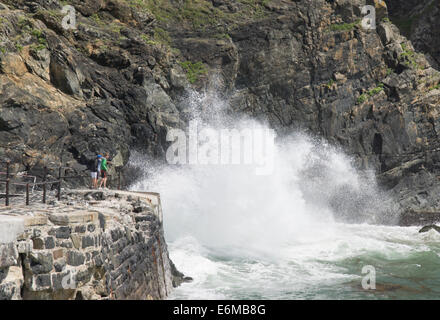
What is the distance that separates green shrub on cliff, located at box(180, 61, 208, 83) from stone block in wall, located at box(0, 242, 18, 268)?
2498 cm

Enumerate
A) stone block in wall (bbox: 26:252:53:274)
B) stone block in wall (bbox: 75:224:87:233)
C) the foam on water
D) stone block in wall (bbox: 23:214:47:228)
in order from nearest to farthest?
stone block in wall (bbox: 26:252:53:274)
stone block in wall (bbox: 23:214:47:228)
stone block in wall (bbox: 75:224:87:233)
the foam on water

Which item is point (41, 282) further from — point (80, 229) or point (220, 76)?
point (220, 76)

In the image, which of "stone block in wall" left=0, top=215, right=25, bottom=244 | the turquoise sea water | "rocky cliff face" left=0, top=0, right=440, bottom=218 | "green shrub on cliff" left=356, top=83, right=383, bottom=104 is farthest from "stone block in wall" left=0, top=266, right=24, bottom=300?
"green shrub on cliff" left=356, top=83, right=383, bottom=104

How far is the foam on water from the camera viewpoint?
12.9m

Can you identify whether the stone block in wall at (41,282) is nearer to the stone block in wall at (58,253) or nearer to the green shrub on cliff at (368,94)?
the stone block in wall at (58,253)

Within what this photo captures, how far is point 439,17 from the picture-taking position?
32.3m

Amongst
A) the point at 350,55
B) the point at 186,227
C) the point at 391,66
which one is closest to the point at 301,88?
the point at 350,55

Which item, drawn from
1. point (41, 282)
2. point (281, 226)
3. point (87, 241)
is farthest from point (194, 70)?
point (41, 282)

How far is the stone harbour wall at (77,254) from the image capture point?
5457mm

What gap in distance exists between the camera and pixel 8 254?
5.25 meters

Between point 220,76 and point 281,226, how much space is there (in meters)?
13.0

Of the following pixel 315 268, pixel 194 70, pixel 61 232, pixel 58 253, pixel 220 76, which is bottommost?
pixel 315 268

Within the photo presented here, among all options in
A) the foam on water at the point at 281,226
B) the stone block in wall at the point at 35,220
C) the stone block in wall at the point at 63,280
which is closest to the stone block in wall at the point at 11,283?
the stone block in wall at the point at 63,280

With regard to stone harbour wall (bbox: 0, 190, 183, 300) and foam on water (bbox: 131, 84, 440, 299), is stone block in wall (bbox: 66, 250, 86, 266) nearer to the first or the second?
stone harbour wall (bbox: 0, 190, 183, 300)
